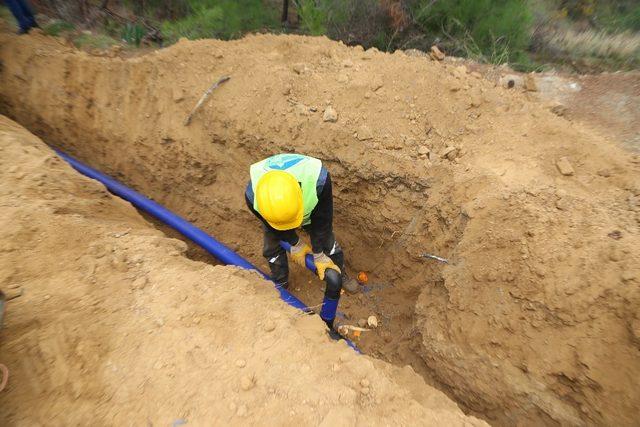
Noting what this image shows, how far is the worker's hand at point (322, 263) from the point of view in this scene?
2981 mm

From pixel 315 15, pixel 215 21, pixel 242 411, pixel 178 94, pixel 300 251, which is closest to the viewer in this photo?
pixel 242 411

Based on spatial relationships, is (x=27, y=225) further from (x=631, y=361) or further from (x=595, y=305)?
(x=631, y=361)

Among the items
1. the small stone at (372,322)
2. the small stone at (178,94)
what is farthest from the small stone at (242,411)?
the small stone at (178,94)

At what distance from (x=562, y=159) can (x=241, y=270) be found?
8.54 ft

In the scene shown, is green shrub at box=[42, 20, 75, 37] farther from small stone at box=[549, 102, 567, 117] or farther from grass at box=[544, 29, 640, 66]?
grass at box=[544, 29, 640, 66]

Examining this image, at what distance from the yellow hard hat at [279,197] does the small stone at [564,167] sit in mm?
2044

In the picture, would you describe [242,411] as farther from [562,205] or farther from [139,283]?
[562,205]

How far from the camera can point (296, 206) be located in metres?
2.51

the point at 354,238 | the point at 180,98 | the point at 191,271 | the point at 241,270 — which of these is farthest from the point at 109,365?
the point at 180,98

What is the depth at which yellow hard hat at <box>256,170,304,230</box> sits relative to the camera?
2.44 metres

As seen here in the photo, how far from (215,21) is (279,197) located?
3.71 m

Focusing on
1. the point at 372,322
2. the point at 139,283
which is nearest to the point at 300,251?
the point at 372,322

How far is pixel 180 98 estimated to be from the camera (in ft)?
13.5

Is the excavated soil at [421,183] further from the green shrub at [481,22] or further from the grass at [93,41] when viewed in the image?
the green shrub at [481,22]
